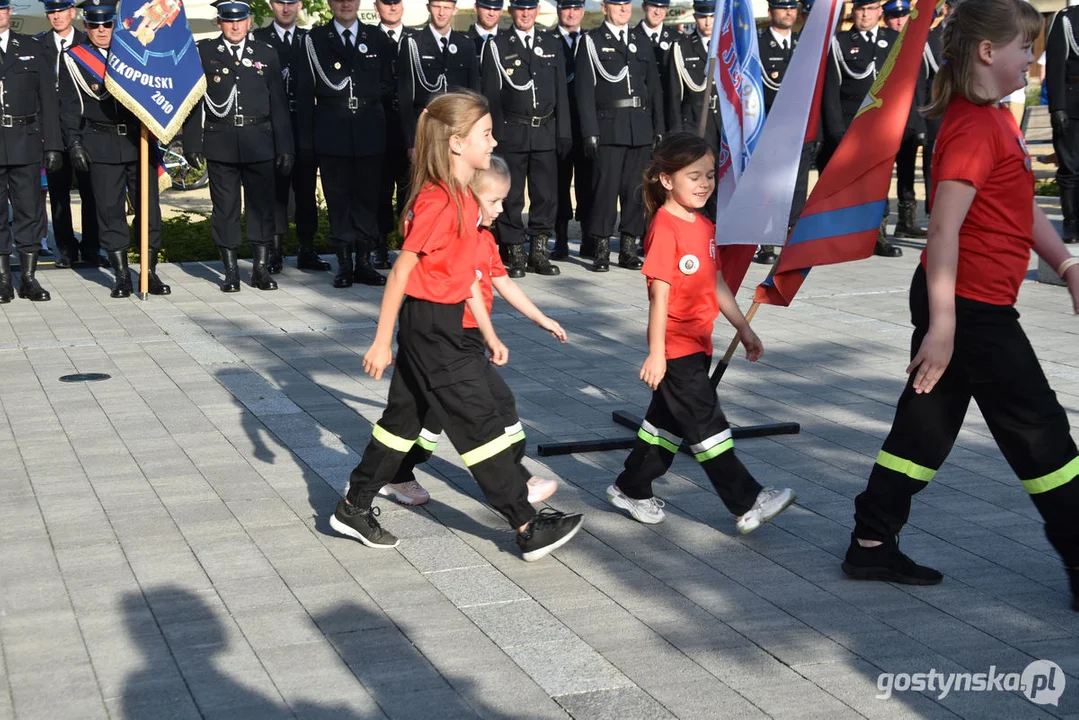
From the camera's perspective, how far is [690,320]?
5.05 meters

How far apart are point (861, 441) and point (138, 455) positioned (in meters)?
3.29

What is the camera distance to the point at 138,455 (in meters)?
6.31

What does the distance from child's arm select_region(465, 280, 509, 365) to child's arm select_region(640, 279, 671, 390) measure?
62 centimetres

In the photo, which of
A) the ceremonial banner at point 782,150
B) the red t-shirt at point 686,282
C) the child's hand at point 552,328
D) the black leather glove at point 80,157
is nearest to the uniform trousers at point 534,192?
the black leather glove at point 80,157

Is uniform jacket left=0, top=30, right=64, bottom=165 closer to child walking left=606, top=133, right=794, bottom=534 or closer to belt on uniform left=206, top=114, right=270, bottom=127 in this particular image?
belt on uniform left=206, top=114, right=270, bottom=127

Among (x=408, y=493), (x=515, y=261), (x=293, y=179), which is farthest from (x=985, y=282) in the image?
(x=293, y=179)

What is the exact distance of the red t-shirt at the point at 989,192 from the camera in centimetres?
412

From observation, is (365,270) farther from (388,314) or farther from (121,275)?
(388,314)

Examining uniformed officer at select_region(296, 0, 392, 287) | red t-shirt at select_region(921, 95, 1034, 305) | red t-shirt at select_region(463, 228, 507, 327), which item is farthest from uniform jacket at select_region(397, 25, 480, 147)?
red t-shirt at select_region(921, 95, 1034, 305)

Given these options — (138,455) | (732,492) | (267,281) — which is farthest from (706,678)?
(267,281)

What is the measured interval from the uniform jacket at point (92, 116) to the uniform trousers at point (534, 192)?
3.04 m

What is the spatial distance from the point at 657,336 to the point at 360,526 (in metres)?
1.26

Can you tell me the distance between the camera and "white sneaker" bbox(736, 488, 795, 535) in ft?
16.3

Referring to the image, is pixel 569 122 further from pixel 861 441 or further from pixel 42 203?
pixel 861 441
